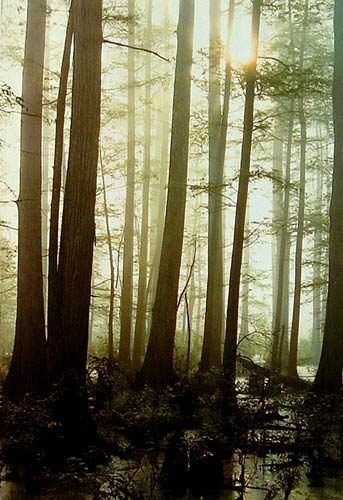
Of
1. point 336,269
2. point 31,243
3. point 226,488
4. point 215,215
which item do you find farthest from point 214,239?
point 226,488

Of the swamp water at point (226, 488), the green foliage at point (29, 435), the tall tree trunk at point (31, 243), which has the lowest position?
the swamp water at point (226, 488)

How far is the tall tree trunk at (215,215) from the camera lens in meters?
14.6

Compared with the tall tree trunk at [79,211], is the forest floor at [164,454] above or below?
below

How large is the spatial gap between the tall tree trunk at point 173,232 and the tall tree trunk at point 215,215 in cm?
118

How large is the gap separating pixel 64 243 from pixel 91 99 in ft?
6.91

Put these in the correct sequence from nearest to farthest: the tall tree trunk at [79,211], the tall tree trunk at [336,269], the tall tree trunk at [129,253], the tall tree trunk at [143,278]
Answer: the tall tree trunk at [79,211] < the tall tree trunk at [336,269] < the tall tree trunk at [129,253] < the tall tree trunk at [143,278]

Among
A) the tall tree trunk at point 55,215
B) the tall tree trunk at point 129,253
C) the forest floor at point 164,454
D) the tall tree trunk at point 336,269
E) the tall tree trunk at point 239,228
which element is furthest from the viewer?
the tall tree trunk at point 129,253

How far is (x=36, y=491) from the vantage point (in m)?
6.38

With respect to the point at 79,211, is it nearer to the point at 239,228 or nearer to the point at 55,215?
the point at 55,215

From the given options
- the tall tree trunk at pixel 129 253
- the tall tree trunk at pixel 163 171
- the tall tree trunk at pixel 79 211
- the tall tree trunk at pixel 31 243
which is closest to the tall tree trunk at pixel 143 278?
the tall tree trunk at pixel 129 253

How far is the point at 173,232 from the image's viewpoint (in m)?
12.4

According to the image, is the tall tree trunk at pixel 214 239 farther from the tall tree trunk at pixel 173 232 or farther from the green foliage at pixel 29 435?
the green foliage at pixel 29 435

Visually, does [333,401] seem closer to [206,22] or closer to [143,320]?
[143,320]

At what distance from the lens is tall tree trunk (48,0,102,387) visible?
7.89 metres
